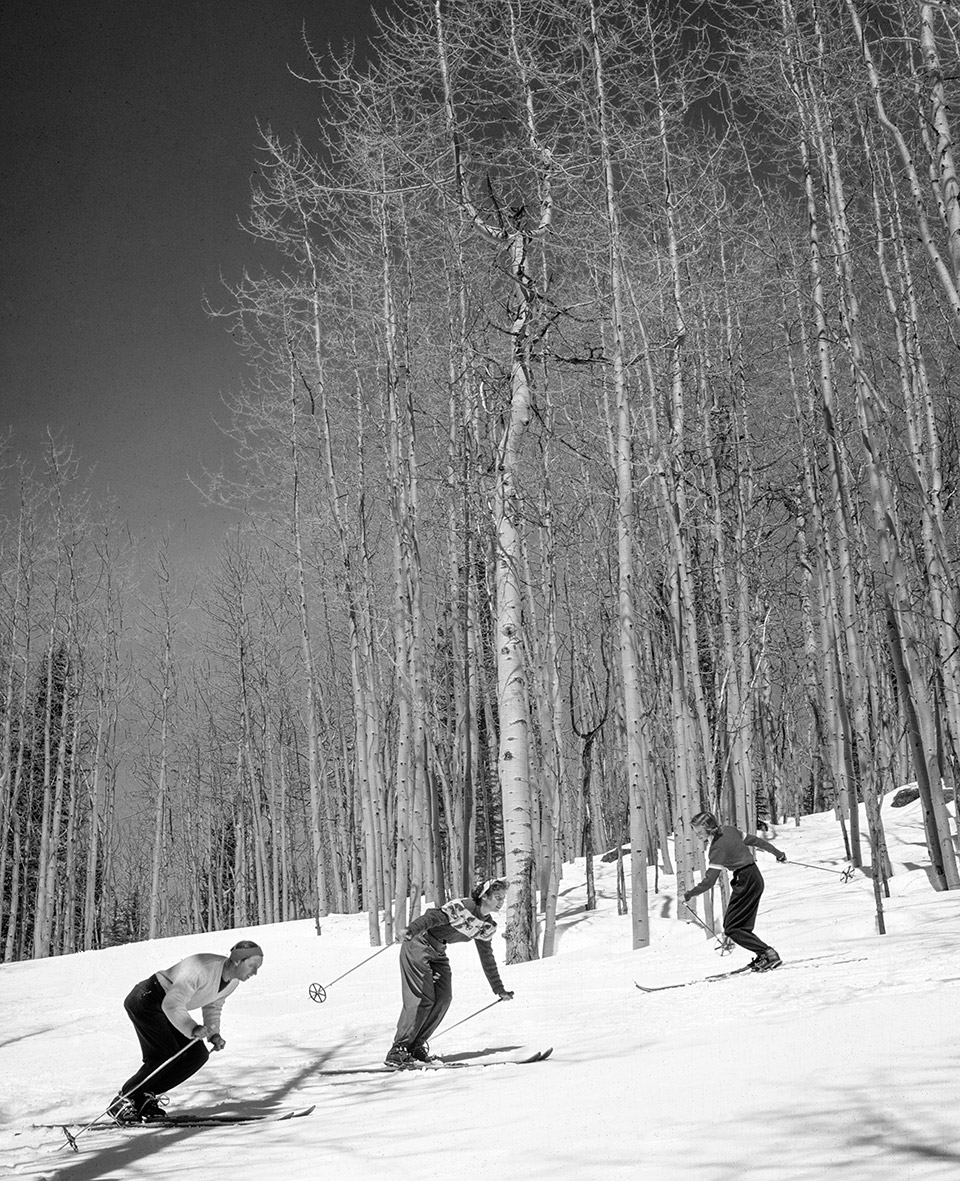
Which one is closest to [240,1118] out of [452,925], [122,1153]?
[122,1153]

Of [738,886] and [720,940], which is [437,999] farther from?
[720,940]

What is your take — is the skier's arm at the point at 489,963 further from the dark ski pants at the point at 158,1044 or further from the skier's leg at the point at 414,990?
the dark ski pants at the point at 158,1044

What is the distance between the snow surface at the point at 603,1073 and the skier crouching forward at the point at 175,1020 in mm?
366

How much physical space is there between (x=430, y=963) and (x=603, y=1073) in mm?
1804

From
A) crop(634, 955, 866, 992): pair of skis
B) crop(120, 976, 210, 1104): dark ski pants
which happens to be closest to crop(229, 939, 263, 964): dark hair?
crop(120, 976, 210, 1104): dark ski pants

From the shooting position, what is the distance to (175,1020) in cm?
582

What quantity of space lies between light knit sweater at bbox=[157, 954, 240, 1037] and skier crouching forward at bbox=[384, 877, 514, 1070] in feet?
3.84

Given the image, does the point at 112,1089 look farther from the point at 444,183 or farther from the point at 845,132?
the point at 845,132

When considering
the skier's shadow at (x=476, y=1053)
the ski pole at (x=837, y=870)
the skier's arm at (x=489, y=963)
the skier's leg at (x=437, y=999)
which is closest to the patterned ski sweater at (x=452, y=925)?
the skier's leg at (x=437, y=999)

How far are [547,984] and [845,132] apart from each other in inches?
368

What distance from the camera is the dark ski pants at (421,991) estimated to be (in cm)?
638

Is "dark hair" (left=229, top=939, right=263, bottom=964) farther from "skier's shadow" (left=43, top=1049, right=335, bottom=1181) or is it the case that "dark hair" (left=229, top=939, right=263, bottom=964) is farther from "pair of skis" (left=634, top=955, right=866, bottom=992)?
"pair of skis" (left=634, top=955, right=866, bottom=992)

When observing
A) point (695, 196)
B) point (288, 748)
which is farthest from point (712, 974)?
point (288, 748)

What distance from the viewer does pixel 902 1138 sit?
3.24 meters
